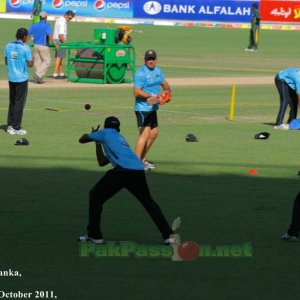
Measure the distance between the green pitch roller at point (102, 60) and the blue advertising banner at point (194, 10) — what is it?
35953 millimetres

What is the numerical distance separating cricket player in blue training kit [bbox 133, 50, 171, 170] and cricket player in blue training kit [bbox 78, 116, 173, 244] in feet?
17.5

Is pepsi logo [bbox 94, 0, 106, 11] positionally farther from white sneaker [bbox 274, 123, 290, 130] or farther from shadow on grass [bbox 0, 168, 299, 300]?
shadow on grass [bbox 0, 168, 299, 300]

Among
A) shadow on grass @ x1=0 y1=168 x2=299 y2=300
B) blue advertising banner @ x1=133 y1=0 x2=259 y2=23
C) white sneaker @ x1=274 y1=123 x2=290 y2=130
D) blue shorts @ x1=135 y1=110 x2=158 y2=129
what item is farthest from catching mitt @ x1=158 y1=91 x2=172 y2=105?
blue advertising banner @ x1=133 y1=0 x2=259 y2=23

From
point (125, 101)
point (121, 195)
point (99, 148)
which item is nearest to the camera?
point (99, 148)

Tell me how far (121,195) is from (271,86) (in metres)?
19.3

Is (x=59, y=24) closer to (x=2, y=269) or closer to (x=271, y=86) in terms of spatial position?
(x=271, y=86)

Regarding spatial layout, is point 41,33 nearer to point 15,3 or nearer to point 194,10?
point 194,10

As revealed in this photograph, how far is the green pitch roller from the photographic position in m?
34.7

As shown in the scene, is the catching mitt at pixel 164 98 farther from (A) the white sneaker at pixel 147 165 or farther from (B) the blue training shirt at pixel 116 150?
(B) the blue training shirt at pixel 116 150

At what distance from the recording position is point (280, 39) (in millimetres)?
61375

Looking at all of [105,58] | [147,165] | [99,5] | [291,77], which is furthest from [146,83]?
[99,5]

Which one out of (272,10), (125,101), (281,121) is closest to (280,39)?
(272,10)

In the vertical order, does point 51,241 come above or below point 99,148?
below

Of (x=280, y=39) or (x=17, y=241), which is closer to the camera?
(x=17, y=241)
